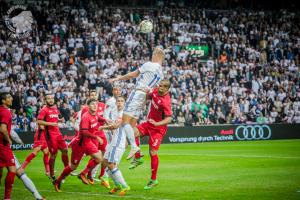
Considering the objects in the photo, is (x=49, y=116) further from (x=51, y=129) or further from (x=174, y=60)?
(x=174, y=60)

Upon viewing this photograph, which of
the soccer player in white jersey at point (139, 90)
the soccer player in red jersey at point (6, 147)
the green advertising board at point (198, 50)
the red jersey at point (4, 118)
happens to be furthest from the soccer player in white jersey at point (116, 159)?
the green advertising board at point (198, 50)

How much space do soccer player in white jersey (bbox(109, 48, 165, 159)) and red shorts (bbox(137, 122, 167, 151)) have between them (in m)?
0.57

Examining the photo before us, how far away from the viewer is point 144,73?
15.0 metres

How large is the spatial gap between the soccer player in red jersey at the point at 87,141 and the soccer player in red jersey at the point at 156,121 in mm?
1148

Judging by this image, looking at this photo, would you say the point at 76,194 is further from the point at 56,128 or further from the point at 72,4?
the point at 72,4

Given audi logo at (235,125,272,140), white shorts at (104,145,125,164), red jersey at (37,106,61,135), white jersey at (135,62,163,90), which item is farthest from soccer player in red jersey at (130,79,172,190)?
audi logo at (235,125,272,140)

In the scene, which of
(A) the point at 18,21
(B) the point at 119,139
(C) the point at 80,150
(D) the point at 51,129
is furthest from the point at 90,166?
(A) the point at 18,21

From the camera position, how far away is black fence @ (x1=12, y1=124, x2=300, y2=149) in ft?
116

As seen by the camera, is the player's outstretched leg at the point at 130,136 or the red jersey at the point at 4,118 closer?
the red jersey at the point at 4,118

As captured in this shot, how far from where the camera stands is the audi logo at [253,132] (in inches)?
1459

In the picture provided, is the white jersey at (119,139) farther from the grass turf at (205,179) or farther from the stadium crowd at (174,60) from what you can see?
the stadium crowd at (174,60)

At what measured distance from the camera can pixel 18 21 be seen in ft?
123

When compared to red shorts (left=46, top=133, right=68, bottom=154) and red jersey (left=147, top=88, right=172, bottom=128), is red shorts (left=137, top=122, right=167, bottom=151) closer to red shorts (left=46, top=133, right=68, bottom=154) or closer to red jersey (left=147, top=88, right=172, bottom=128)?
red jersey (left=147, top=88, right=172, bottom=128)

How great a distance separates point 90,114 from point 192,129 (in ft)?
70.3
